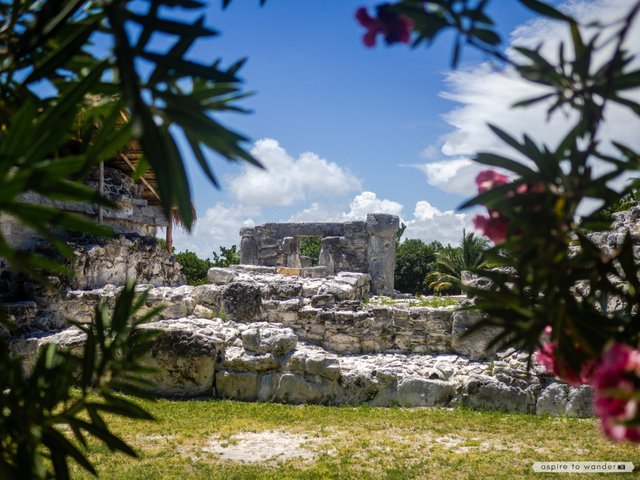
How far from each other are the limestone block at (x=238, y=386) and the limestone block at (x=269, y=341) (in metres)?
0.43

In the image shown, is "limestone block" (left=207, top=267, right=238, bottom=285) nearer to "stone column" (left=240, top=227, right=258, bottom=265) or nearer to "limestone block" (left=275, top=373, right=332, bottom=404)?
"limestone block" (left=275, top=373, right=332, bottom=404)

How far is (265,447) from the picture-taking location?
19.0ft

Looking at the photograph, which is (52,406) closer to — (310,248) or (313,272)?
(313,272)

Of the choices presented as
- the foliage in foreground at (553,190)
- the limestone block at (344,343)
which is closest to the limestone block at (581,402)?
the limestone block at (344,343)

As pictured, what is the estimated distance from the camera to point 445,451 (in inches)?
222

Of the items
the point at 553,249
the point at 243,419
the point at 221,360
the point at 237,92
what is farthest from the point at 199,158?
the point at 221,360

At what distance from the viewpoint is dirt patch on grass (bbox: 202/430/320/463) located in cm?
545

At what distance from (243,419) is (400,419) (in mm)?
2012

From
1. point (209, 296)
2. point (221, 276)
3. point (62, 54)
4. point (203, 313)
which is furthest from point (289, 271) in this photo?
point (62, 54)

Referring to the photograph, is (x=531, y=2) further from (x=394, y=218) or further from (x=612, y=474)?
(x=394, y=218)

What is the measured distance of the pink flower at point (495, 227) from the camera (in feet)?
4.22

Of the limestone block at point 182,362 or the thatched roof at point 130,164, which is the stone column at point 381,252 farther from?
the limestone block at point 182,362

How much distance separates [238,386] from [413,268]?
16.0 meters

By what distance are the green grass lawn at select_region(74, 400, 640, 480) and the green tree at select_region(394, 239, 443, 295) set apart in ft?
51.2
